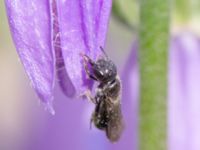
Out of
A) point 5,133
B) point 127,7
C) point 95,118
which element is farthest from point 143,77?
point 5,133

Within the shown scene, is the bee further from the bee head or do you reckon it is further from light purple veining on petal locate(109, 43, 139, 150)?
light purple veining on petal locate(109, 43, 139, 150)

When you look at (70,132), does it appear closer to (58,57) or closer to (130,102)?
(130,102)

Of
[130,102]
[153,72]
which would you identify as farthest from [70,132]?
[153,72]

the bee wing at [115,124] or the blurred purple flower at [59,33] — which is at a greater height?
the blurred purple flower at [59,33]

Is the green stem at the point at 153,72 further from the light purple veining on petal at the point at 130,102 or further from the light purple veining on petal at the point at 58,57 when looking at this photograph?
the light purple veining on petal at the point at 130,102

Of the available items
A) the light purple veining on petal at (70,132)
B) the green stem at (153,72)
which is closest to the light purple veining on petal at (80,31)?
the green stem at (153,72)

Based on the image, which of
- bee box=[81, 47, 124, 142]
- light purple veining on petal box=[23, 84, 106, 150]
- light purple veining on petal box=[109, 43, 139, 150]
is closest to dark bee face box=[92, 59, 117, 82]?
bee box=[81, 47, 124, 142]

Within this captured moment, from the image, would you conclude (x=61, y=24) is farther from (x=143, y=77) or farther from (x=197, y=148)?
(x=197, y=148)
